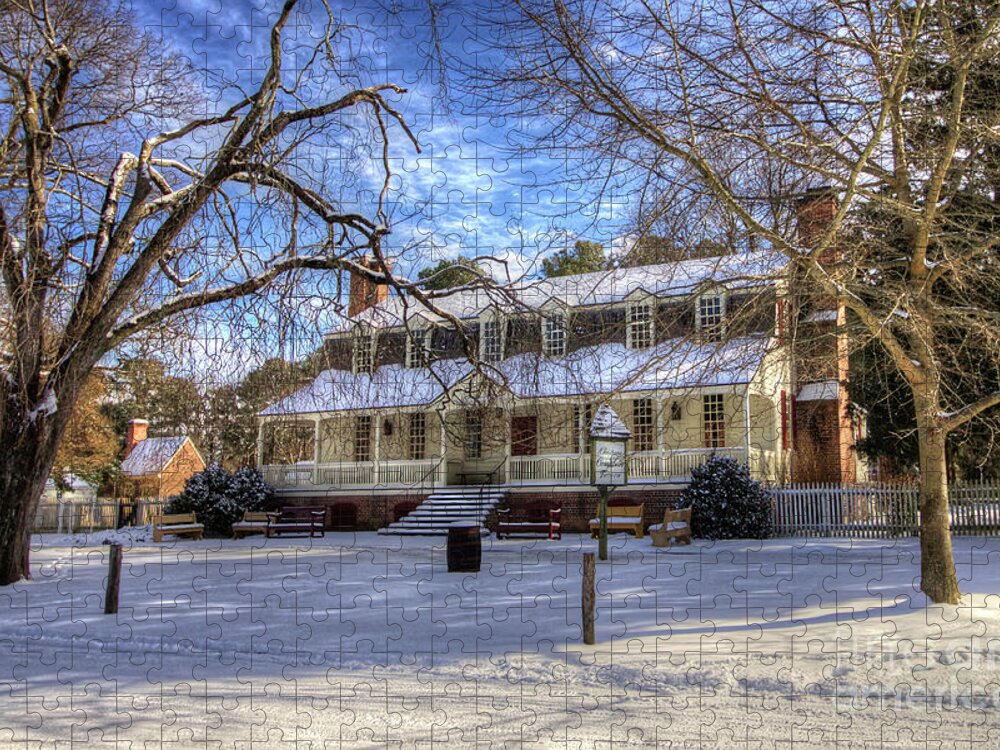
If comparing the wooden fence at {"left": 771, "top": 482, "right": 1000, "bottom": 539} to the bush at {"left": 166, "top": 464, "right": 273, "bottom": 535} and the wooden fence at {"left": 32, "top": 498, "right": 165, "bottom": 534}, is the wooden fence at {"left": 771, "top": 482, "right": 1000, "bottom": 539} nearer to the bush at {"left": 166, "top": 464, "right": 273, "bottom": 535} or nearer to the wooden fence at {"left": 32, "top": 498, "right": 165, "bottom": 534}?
the bush at {"left": 166, "top": 464, "right": 273, "bottom": 535}

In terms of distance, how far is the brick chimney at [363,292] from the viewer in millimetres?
11146

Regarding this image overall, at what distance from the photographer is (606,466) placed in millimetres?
16016

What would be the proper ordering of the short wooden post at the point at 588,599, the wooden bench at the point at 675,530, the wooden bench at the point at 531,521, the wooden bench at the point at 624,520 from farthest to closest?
the wooden bench at the point at 531,521 < the wooden bench at the point at 624,520 < the wooden bench at the point at 675,530 < the short wooden post at the point at 588,599

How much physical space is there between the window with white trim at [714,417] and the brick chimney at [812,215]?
13.2 metres

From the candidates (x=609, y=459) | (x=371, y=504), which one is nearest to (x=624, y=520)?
(x=609, y=459)

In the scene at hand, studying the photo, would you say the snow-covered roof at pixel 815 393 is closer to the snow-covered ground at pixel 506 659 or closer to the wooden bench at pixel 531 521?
the wooden bench at pixel 531 521

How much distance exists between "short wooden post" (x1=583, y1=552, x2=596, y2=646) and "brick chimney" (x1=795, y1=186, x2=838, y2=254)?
4.14 metres

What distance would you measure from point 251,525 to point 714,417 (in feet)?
43.7

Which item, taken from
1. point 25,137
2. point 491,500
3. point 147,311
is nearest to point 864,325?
point 147,311

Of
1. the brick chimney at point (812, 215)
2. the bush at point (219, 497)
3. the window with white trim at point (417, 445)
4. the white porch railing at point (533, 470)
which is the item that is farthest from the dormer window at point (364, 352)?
the window with white trim at point (417, 445)

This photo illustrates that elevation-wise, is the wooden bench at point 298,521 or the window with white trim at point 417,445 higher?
the window with white trim at point 417,445

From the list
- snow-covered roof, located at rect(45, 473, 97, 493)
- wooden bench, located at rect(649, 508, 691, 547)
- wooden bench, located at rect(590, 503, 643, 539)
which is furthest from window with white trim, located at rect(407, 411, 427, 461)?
snow-covered roof, located at rect(45, 473, 97, 493)

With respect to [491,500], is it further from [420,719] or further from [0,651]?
[420,719]

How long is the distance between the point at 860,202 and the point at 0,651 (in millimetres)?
10722
